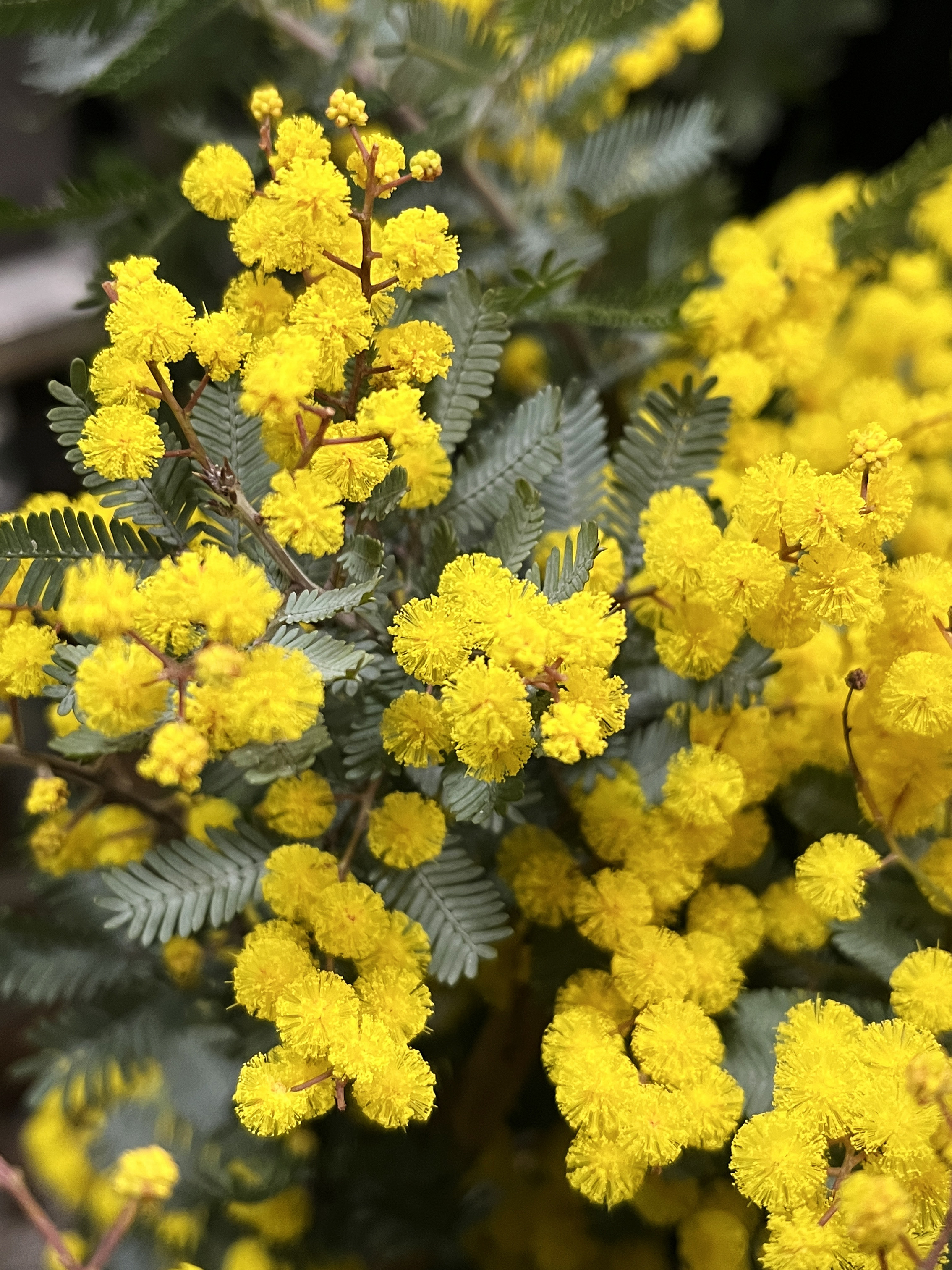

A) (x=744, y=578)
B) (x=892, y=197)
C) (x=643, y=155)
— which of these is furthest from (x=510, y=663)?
(x=643, y=155)

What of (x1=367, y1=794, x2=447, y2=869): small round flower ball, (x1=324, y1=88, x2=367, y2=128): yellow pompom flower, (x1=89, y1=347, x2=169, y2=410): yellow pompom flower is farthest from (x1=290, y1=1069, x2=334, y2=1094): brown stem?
(x1=324, y1=88, x2=367, y2=128): yellow pompom flower

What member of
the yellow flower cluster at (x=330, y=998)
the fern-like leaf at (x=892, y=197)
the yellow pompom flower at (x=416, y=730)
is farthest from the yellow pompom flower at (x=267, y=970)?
the fern-like leaf at (x=892, y=197)

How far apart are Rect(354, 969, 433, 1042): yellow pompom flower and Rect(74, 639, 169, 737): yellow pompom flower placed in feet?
0.54

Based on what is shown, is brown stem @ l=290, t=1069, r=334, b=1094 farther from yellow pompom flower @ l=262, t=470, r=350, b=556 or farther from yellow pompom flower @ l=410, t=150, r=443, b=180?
yellow pompom flower @ l=410, t=150, r=443, b=180

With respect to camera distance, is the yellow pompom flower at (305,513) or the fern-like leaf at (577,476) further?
the fern-like leaf at (577,476)

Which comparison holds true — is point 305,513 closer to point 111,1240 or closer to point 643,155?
point 111,1240

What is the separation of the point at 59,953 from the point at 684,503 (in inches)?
20.9

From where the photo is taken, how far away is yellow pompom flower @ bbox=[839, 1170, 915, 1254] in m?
0.37

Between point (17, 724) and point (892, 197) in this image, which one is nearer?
point (17, 724)

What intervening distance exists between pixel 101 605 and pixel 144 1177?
0.75ft

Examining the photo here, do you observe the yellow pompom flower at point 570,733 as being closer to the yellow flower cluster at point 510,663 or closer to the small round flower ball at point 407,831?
the yellow flower cluster at point 510,663

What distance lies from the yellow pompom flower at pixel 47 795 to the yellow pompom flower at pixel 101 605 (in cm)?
14

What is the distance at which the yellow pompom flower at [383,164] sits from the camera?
0.44 meters

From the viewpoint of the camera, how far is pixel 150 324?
0.43 metres
